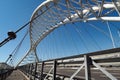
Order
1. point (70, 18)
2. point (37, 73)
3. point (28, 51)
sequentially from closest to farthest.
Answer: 1. point (37, 73)
2. point (70, 18)
3. point (28, 51)

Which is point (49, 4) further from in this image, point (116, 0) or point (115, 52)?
point (115, 52)

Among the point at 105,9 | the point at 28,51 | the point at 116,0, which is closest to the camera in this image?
the point at 116,0

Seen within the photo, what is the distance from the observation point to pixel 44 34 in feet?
187

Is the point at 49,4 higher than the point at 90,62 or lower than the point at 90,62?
higher

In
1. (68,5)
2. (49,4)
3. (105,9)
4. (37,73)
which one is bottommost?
(37,73)

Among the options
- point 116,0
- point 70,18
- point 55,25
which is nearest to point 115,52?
point 116,0

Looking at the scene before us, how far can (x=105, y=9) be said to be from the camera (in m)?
26.3

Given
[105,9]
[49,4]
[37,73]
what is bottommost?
[37,73]

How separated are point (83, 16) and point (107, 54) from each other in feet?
88.5

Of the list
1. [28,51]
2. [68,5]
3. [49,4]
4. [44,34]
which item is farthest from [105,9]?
[28,51]

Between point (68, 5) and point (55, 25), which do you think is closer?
point (68, 5)

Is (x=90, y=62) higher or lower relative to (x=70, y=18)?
lower

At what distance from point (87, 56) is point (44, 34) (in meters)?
52.2

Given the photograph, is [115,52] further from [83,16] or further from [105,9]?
[83,16]
